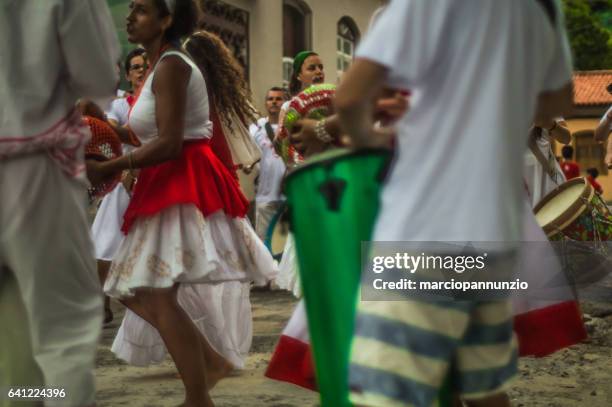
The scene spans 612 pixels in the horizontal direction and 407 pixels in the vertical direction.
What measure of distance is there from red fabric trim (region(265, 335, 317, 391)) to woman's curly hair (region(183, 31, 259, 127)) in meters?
2.40

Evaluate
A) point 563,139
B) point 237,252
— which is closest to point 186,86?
point 237,252

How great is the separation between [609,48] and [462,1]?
68828 mm

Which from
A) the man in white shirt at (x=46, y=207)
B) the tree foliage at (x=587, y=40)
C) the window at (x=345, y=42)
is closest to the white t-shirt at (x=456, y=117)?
the man in white shirt at (x=46, y=207)

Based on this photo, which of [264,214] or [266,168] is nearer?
[264,214]

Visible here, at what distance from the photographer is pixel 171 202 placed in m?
5.20

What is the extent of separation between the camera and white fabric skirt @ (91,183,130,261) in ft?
28.0

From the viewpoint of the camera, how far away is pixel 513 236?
2.92 m

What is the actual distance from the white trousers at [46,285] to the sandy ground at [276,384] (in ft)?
6.83

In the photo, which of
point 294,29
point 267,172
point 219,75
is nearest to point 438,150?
point 219,75

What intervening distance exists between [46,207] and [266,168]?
954 cm

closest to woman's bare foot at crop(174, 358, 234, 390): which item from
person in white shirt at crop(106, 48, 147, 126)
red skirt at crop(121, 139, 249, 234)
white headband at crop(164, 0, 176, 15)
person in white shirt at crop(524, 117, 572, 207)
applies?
red skirt at crop(121, 139, 249, 234)

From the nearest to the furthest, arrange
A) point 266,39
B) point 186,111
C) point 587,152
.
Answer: point 186,111
point 266,39
point 587,152

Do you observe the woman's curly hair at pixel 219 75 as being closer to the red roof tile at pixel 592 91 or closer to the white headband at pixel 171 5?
the white headband at pixel 171 5
